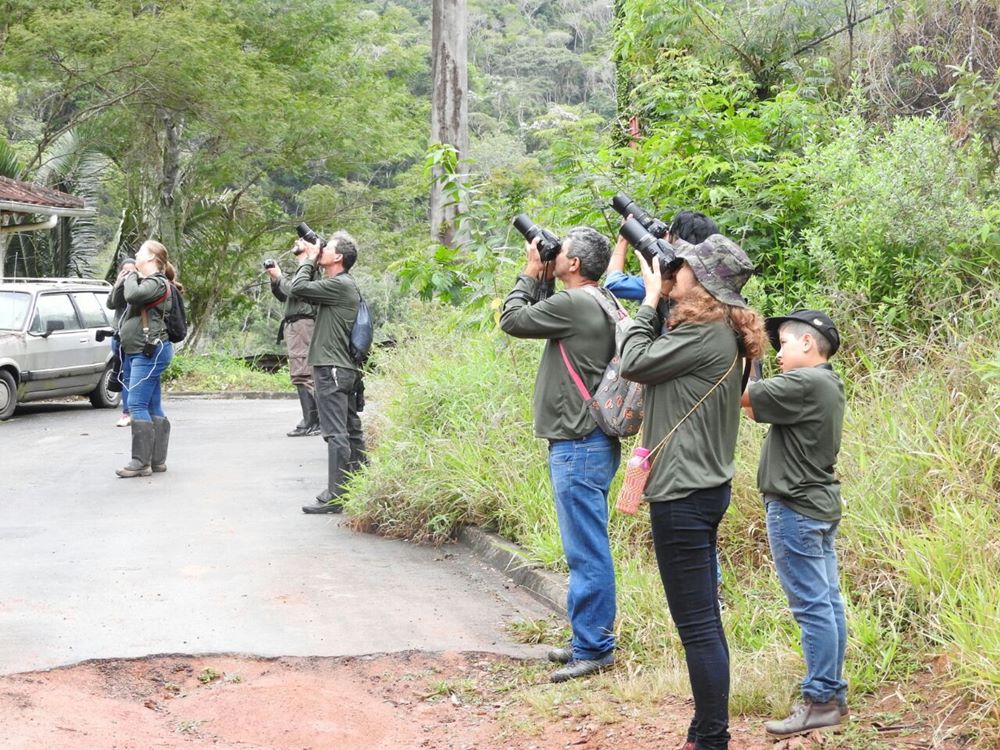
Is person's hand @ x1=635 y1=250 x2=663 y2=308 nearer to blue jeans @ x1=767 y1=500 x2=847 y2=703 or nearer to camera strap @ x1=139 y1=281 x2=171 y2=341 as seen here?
blue jeans @ x1=767 y1=500 x2=847 y2=703

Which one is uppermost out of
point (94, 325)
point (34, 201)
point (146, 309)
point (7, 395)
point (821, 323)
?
point (34, 201)

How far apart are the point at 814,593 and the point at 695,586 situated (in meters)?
0.54

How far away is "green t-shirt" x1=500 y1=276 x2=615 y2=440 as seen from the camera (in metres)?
5.64

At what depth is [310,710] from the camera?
5312 mm

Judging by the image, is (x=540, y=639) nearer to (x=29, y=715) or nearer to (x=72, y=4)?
(x=29, y=715)

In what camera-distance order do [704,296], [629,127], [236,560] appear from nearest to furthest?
[704,296]
[236,560]
[629,127]

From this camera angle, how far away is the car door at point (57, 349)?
56.0ft

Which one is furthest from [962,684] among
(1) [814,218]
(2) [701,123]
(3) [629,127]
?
(3) [629,127]

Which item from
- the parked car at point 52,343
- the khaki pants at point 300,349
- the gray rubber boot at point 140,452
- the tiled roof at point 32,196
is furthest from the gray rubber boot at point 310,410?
the tiled roof at point 32,196

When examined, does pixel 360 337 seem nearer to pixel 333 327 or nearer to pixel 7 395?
pixel 333 327

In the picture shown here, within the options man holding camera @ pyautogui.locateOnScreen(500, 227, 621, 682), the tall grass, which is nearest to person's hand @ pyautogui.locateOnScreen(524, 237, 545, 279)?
man holding camera @ pyautogui.locateOnScreen(500, 227, 621, 682)

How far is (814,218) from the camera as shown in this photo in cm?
881

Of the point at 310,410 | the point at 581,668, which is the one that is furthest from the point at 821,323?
the point at 310,410

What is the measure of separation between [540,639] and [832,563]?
218 cm
